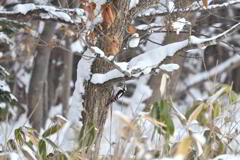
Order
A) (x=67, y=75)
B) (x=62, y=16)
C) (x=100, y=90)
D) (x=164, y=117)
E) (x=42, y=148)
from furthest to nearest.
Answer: (x=67, y=75) < (x=62, y=16) < (x=100, y=90) < (x=42, y=148) < (x=164, y=117)

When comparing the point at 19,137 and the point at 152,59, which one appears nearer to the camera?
the point at 152,59

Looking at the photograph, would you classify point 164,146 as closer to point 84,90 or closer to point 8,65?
point 84,90

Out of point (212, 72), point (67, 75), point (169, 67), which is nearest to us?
point (169, 67)

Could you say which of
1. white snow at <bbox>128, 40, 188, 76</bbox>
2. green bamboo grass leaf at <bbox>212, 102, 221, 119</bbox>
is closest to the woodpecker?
white snow at <bbox>128, 40, 188, 76</bbox>

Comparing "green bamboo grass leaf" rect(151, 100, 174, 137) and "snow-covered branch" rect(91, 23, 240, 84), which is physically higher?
"snow-covered branch" rect(91, 23, 240, 84)

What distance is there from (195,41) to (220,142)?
815 mm

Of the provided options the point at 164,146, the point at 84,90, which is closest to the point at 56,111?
the point at 84,90

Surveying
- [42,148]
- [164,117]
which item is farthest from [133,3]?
[42,148]

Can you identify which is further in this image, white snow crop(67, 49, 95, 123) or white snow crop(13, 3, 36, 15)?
white snow crop(13, 3, 36, 15)

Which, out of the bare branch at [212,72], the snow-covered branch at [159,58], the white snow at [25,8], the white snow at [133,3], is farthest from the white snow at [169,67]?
the bare branch at [212,72]

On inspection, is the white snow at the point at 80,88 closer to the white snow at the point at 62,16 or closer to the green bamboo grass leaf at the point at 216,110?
the white snow at the point at 62,16

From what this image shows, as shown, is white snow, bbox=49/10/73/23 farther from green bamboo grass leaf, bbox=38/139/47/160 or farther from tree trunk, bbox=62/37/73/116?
tree trunk, bbox=62/37/73/116

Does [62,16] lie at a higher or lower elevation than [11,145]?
higher

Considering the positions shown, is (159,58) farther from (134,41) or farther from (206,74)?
(206,74)
